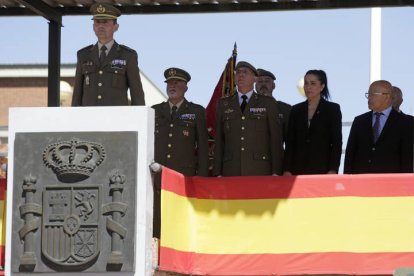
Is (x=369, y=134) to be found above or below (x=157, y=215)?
above

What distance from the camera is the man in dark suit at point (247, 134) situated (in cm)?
1175

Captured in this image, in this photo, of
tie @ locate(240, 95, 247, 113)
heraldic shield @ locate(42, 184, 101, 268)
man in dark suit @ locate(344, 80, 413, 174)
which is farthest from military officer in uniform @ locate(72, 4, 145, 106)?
man in dark suit @ locate(344, 80, 413, 174)

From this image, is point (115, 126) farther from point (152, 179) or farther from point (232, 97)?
point (232, 97)

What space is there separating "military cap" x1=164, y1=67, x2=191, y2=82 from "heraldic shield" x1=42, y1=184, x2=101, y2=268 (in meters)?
2.68

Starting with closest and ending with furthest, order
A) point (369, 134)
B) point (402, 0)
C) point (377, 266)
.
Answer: point (377, 266), point (369, 134), point (402, 0)

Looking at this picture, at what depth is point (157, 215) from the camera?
34.3 feet

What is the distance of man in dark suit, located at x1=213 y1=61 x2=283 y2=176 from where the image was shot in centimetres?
1175

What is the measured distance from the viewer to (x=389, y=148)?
1125 centimetres

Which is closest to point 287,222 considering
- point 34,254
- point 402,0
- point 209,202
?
point 209,202

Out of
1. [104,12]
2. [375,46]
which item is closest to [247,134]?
[104,12]

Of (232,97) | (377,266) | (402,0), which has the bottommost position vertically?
(377,266)

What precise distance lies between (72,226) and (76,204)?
0.18 meters

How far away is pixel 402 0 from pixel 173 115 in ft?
9.98

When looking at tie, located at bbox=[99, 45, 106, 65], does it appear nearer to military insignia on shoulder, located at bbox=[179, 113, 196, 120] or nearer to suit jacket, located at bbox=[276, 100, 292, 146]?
military insignia on shoulder, located at bbox=[179, 113, 196, 120]
